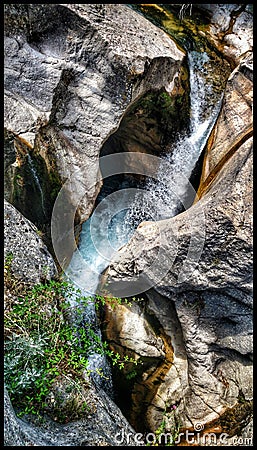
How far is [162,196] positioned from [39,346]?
389 centimetres

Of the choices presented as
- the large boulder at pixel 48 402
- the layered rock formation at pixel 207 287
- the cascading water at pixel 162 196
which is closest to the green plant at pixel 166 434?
the layered rock formation at pixel 207 287

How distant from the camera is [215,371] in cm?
614

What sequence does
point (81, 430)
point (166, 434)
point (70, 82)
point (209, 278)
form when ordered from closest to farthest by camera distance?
point (81, 430)
point (209, 278)
point (166, 434)
point (70, 82)

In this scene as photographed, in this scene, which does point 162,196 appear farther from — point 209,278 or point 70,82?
point 70,82

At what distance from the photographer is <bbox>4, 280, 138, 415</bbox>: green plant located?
4.79 meters

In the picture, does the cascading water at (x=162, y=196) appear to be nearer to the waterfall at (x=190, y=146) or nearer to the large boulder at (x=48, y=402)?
the waterfall at (x=190, y=146)

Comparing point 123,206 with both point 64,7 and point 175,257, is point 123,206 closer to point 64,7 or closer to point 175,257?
point 175,257

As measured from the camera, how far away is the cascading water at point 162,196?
755 cm

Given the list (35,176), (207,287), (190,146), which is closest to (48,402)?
(207,287)

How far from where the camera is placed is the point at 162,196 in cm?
788

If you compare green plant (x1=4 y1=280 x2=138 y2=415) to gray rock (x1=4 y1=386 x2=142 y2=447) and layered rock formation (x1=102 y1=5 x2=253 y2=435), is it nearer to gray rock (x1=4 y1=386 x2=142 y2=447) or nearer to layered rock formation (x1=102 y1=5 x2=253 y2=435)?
gray rock (x1=4 y1=386 x2=142 y2=447)

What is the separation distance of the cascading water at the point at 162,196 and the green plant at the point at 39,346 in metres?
Result: 1.69

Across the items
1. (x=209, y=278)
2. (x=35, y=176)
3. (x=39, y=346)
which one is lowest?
(x=39, y=346)
